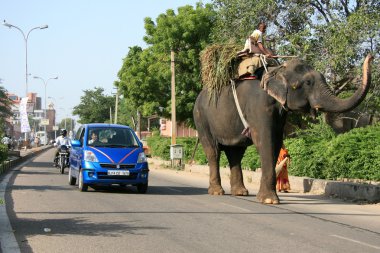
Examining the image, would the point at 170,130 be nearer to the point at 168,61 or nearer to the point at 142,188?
the point at 168,61

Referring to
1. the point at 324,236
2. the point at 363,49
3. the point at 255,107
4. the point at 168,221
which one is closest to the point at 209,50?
the point at 255,107

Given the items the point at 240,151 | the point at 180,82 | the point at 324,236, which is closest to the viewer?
the point at 324,236

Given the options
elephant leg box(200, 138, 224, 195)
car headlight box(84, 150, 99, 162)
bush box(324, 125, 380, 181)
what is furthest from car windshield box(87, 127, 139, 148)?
bush box(324, 125, 380, 181)

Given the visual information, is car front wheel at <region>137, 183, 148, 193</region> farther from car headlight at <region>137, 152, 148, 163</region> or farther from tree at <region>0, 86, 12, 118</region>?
tree at <region>0, 86, 12, 118</region>

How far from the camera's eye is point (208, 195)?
15.6m

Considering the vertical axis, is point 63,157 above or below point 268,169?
above

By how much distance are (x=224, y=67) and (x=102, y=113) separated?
102m

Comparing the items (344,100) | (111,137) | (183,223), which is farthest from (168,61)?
(183,223)

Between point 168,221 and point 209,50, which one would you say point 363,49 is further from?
point 168,221

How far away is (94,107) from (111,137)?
3969 inches

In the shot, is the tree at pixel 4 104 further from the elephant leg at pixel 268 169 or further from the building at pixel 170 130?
the building at pixel 170 130

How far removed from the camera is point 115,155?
15188mm

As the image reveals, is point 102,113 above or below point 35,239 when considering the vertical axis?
above

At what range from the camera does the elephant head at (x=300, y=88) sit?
40.4 ft
